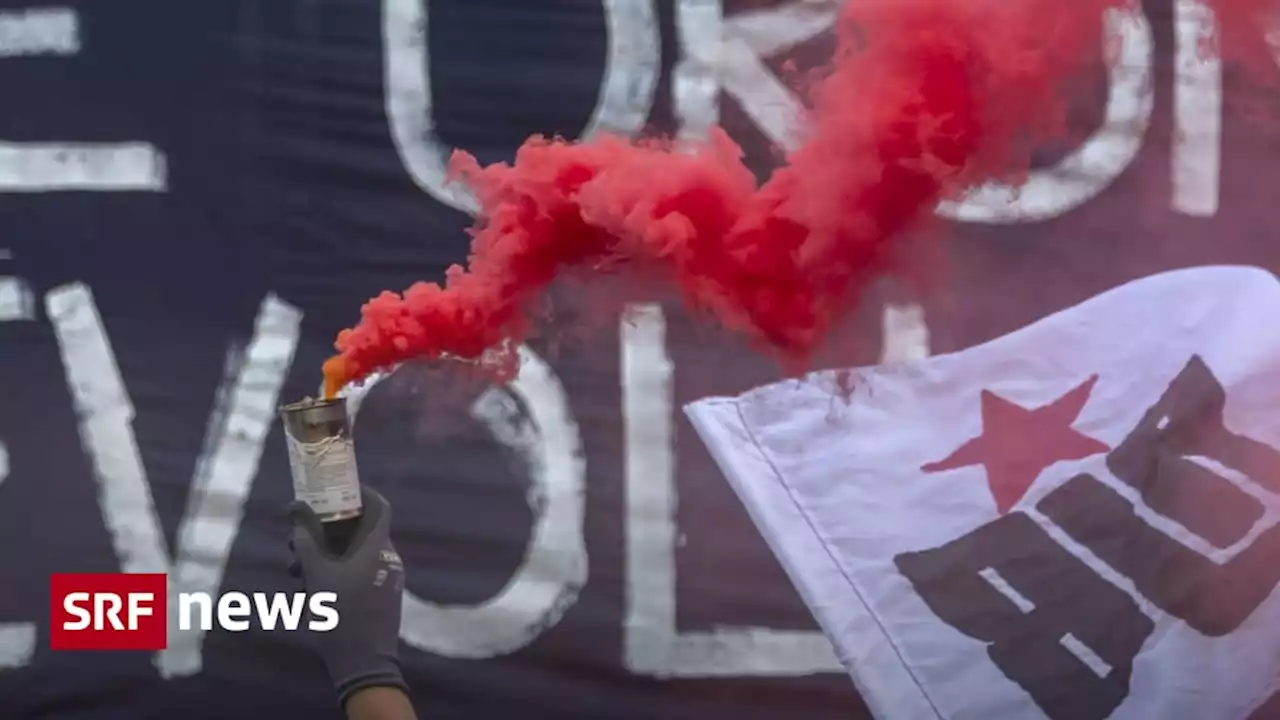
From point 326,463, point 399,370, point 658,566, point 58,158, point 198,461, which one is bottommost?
point 658,566

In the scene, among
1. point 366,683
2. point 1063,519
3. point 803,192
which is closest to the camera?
point 366,683

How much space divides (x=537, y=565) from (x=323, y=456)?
0.80m

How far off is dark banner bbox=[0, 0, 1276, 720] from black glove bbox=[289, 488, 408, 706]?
71cm

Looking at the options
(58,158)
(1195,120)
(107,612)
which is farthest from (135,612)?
(1195,120)

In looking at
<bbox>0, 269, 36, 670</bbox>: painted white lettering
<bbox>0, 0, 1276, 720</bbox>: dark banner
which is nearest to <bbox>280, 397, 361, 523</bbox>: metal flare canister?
<bbox>0, 0, 1276, 720</bbox>: dark banner

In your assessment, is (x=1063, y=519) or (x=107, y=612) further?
(x=1063, y=519)

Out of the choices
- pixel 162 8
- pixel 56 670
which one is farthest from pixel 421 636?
pixel 162 8

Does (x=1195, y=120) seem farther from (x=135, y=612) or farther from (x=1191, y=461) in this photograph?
(x=135, y=612)

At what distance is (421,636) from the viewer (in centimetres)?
202

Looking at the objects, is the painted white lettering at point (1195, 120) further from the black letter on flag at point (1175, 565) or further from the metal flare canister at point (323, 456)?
the metal flare canister at point (323, 456)

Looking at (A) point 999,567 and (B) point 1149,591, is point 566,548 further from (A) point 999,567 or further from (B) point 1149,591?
(B) point 1149,591

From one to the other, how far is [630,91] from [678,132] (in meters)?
0.10

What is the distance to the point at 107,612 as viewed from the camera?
198cm

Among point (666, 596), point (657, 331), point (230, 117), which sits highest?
point (230, 117)
